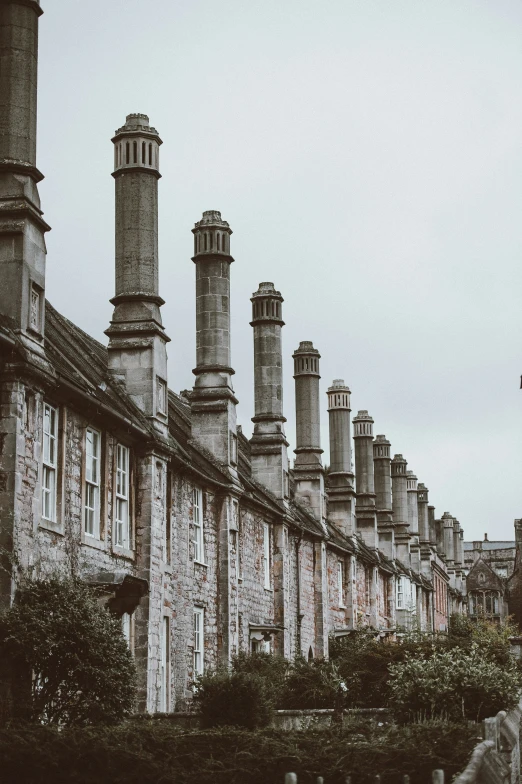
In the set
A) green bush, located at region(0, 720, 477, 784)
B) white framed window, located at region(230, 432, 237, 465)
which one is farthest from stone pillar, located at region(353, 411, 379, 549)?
green bush, located at region(0, 720, 477, 784)

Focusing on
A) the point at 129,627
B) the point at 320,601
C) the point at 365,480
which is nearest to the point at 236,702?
the point at 129,627

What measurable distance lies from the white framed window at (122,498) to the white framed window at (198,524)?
4.75m

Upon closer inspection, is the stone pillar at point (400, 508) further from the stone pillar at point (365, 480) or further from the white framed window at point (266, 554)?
the white framed window at point (266, 554)

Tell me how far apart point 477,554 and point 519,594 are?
2026 centimetres

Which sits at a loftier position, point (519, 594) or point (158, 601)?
point (519, 594)

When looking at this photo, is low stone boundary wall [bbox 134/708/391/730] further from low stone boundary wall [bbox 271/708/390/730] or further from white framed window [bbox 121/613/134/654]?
white framed window [bbox 121/613/134/654]

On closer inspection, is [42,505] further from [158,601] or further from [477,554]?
[477,554]

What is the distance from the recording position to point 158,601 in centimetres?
2373

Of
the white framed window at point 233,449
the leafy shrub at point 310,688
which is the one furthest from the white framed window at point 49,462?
the white framed window at point 233,449

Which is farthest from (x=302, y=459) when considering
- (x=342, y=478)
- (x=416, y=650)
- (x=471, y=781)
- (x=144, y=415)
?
(x=471, y=781)

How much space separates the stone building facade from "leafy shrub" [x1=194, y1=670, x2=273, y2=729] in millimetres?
2097

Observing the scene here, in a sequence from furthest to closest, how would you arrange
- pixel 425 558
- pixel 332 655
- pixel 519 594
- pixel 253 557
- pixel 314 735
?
pixel 519 594 < pixel 425 558 < pixel 332 655 < pixel 253 557 < pixel 314 735

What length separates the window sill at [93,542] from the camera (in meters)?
20.4

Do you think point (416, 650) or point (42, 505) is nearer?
point (42, 505)
